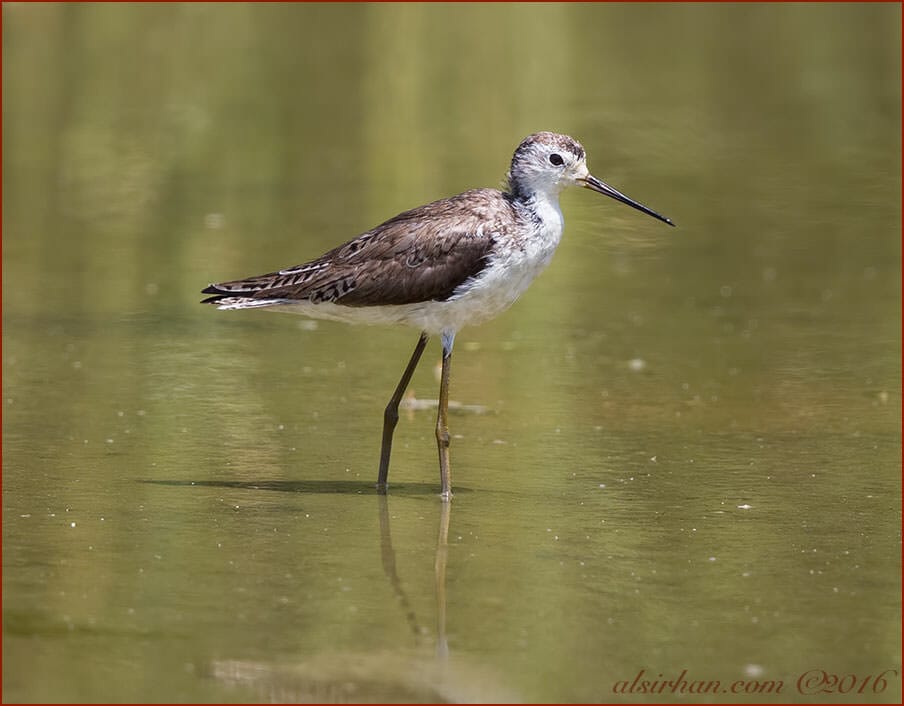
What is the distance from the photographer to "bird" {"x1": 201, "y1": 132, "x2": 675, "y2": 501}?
914 cm

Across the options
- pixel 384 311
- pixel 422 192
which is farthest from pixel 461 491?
pixel 422 192

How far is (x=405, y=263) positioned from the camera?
363 inches

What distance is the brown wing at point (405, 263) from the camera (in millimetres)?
9133

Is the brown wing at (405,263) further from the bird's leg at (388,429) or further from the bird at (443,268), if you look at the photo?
the bird's leg at (388,429)

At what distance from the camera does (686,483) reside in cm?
923

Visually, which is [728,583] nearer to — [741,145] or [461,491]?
[461,491]

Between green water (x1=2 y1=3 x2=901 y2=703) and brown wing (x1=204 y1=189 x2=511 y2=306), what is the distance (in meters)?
0.91

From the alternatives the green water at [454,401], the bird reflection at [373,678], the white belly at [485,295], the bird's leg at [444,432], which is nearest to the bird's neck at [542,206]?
the white belly at [485,295]

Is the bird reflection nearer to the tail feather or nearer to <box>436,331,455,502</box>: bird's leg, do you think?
<box>436,331,455,502</box>: bird's leg

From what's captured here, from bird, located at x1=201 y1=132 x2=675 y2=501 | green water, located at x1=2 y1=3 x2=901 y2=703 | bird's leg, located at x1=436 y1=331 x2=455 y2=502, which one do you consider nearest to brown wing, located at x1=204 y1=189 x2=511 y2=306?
bird, located at x1=201 y1=132 x2=675 y2=501

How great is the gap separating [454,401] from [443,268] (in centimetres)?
198

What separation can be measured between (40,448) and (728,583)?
388cm

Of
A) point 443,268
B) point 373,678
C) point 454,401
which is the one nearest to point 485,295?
point 443,268

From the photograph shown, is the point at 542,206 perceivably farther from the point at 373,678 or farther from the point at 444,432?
the point at 373,678
